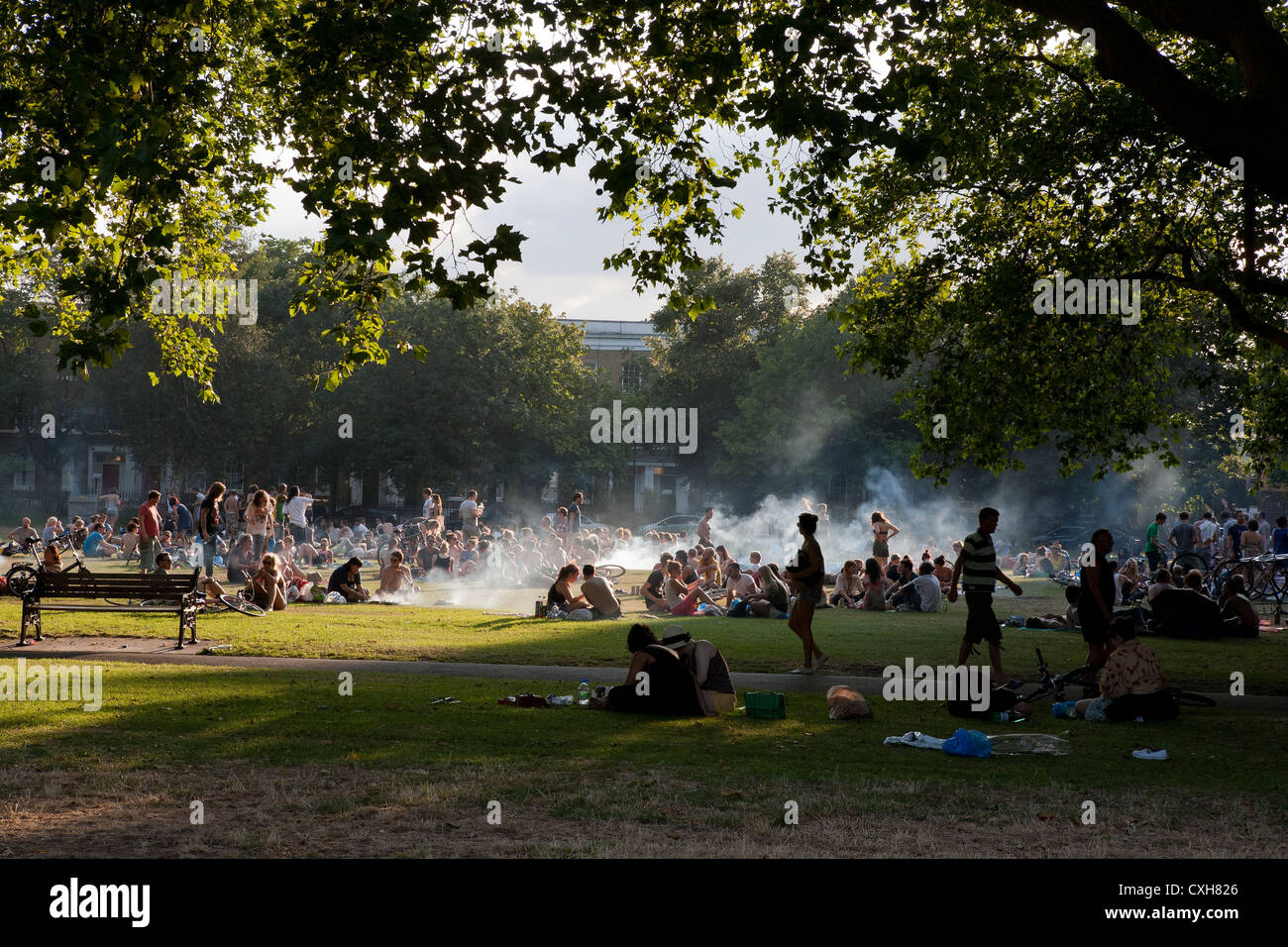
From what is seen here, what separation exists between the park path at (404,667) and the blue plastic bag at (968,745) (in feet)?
9.48

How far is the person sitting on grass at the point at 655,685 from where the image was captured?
10875 mm

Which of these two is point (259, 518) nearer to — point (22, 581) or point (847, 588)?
point (22, 581)

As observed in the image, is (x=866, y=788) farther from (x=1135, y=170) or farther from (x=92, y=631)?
(x=92, y=631)

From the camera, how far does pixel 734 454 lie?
6247 centimetres

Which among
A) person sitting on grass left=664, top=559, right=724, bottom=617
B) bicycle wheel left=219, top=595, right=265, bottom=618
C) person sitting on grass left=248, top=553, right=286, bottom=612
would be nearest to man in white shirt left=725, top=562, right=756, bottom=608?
person sitting on grass left=664, top=559, right=724, bottom=617

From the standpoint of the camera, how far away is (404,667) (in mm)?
13633

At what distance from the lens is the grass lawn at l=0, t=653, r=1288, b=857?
6367mm

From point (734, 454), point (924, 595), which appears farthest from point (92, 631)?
point (734, 454)

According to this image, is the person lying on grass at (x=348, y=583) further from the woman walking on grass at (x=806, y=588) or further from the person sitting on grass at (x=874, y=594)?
the woman walking on grass at (x=806, y=588)

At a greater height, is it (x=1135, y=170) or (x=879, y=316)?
(x=1135, y=170)

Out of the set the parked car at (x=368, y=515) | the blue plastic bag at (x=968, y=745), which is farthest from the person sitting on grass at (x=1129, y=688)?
the parked car at (x=368, y=515)

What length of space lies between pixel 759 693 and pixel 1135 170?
8987 mm

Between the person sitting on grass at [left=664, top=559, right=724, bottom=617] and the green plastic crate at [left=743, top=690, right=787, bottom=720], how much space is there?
10.5 metres

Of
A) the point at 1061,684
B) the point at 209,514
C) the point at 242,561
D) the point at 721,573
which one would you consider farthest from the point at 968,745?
the point at 242,561
